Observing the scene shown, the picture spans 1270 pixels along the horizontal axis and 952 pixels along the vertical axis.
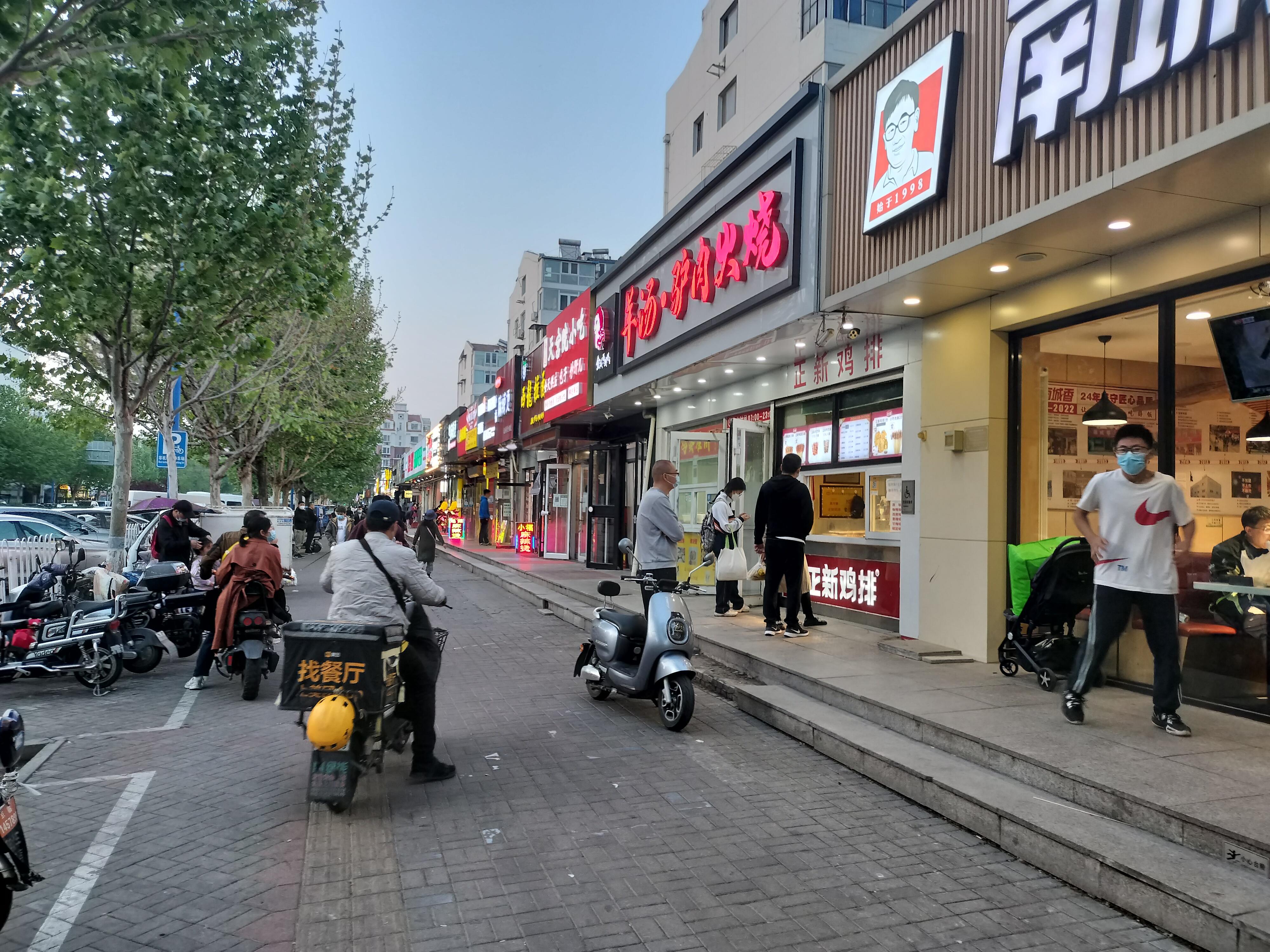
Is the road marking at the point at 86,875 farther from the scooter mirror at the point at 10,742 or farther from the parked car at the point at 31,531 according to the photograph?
the parked car at the point at 31,531

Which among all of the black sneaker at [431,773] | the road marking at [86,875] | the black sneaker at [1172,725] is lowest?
the road marking at [86,875]

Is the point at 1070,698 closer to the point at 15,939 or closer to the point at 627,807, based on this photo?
the point at 627,807

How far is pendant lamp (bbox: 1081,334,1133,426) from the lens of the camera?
7324mm

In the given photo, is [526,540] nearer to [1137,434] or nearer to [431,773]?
[431,773]

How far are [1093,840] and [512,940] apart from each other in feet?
8.70

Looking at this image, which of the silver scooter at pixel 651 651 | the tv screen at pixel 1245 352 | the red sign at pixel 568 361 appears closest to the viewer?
the tv screen at pixel 1245 352

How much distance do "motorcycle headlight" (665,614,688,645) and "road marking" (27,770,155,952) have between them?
3.52 meters

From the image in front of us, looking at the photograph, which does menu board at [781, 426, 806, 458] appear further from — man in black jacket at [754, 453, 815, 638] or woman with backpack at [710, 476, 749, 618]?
man in black jacket at [754, 453, 815, 638]

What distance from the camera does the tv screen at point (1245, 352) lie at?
5.71 metres

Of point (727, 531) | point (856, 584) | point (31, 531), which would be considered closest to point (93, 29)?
point (727, 531)

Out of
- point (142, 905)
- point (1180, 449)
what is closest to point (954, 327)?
point (1180, 449)

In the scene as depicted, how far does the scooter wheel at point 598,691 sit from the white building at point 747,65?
13016mm

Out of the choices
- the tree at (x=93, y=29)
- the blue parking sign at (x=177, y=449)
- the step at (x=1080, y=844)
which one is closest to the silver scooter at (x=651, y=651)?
the step at (x=1080, y=844)

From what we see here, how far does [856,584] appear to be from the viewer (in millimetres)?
9992
